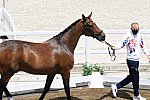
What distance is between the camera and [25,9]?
717 inches

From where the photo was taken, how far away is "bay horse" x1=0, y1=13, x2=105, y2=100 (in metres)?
7.67

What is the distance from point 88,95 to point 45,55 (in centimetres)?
175

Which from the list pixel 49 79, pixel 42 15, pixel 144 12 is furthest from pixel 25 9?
pixel 49 79

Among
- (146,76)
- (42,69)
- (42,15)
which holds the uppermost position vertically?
(42,15)

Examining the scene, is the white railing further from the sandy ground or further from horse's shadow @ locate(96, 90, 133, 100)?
horse's shadow @ locate(96, 90, 133, 100)

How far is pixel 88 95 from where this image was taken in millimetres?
9227

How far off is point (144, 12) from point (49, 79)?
10579 millimetres

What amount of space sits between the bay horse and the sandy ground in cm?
87

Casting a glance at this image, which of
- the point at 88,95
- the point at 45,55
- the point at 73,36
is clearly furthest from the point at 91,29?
the point at 88,95

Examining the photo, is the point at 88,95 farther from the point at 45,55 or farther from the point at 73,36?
the point at 45,55

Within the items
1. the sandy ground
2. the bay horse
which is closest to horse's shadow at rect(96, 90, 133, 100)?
the sandy ground

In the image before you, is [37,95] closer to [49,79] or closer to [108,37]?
[49,79]

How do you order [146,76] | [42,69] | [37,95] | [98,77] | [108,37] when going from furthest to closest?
1. [108,37]
2. [146,76]
3. [98,77]
4. [37,95]
5. [42,69]

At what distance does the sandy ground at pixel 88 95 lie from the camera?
8.94 metres
